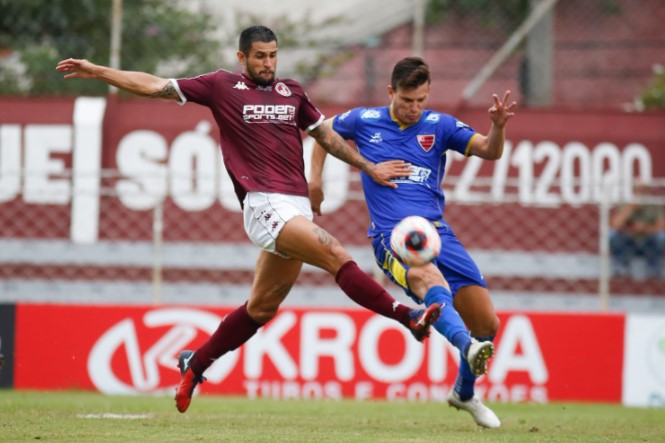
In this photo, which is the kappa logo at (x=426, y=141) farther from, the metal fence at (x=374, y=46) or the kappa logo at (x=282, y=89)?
the metal fence at (x=374, y=46)

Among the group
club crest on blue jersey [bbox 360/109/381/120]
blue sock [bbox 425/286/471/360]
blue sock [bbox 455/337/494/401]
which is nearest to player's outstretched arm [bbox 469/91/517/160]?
club crest on blue jersey [bbox 360/109/381/120]

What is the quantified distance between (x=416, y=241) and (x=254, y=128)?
1.35 m

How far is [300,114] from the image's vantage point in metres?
8.18

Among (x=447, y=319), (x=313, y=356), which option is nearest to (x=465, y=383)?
(x=447, y=319)

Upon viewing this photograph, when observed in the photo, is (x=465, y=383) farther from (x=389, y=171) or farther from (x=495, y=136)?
(x=495, y=136)

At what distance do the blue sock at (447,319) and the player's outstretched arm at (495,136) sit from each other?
1083 millimetres

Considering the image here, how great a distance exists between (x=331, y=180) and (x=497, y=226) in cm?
215

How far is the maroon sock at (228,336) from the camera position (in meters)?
8.37

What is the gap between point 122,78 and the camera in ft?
25.1

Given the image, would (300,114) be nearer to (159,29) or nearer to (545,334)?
(545,334)

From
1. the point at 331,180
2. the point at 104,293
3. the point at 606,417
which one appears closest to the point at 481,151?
the point at 606,417

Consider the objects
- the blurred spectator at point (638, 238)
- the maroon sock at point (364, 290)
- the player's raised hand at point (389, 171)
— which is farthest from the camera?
the blurred spectator at point (638, 238)

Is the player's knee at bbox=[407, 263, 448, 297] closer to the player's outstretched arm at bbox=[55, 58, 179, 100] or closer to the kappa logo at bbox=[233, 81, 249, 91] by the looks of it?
the kappa logo at bbox=[233, 81, 249, 91]

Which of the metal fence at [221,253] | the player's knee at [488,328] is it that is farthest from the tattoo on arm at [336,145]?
the metal fence at [221,253]
